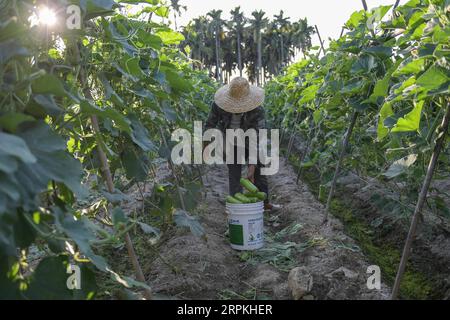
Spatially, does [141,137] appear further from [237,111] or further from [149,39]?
[237,111]

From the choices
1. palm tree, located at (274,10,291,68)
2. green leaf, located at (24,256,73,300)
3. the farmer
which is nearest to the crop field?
green leaf, located at (24,256,73,300)

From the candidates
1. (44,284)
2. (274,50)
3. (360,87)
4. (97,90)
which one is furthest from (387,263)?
(274,50)

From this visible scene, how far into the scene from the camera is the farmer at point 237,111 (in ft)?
13.8

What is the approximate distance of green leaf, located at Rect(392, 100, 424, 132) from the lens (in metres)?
1.84

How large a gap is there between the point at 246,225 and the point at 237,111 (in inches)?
47.3

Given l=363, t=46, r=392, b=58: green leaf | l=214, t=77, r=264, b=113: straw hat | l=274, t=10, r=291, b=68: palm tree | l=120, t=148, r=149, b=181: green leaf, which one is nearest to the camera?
l=120, t=148, r=149, b=181: green leaf

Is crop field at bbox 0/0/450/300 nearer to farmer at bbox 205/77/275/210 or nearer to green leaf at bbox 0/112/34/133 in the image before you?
green leaf at bbox 0/112/34/133

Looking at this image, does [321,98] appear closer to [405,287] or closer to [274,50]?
[405,287]

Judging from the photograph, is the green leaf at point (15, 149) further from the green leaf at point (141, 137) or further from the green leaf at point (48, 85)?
the green leaf at point (141, 137)

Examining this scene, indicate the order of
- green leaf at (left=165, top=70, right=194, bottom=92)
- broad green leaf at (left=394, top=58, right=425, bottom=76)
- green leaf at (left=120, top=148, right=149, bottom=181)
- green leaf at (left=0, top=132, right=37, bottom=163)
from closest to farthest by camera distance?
1. green leaf at (left=0, top=132, right=37, bottom=163)
2. broad green leaf at (left=394, top=58, right=425, bottom=76)
3. green leaf at (left=120, top=148, right=149, bottom=181)
4. green leaf at (left=165, top=70, right=194, bottom=92)

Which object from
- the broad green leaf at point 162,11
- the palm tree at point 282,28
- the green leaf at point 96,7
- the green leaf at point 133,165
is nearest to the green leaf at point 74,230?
the green leaf at point 96,7

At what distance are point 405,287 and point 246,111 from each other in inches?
79.6

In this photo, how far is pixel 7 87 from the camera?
1242 mm

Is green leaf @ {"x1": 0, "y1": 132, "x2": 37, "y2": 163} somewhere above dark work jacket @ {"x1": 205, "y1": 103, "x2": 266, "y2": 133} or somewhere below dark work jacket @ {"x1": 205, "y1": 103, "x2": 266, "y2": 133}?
above
